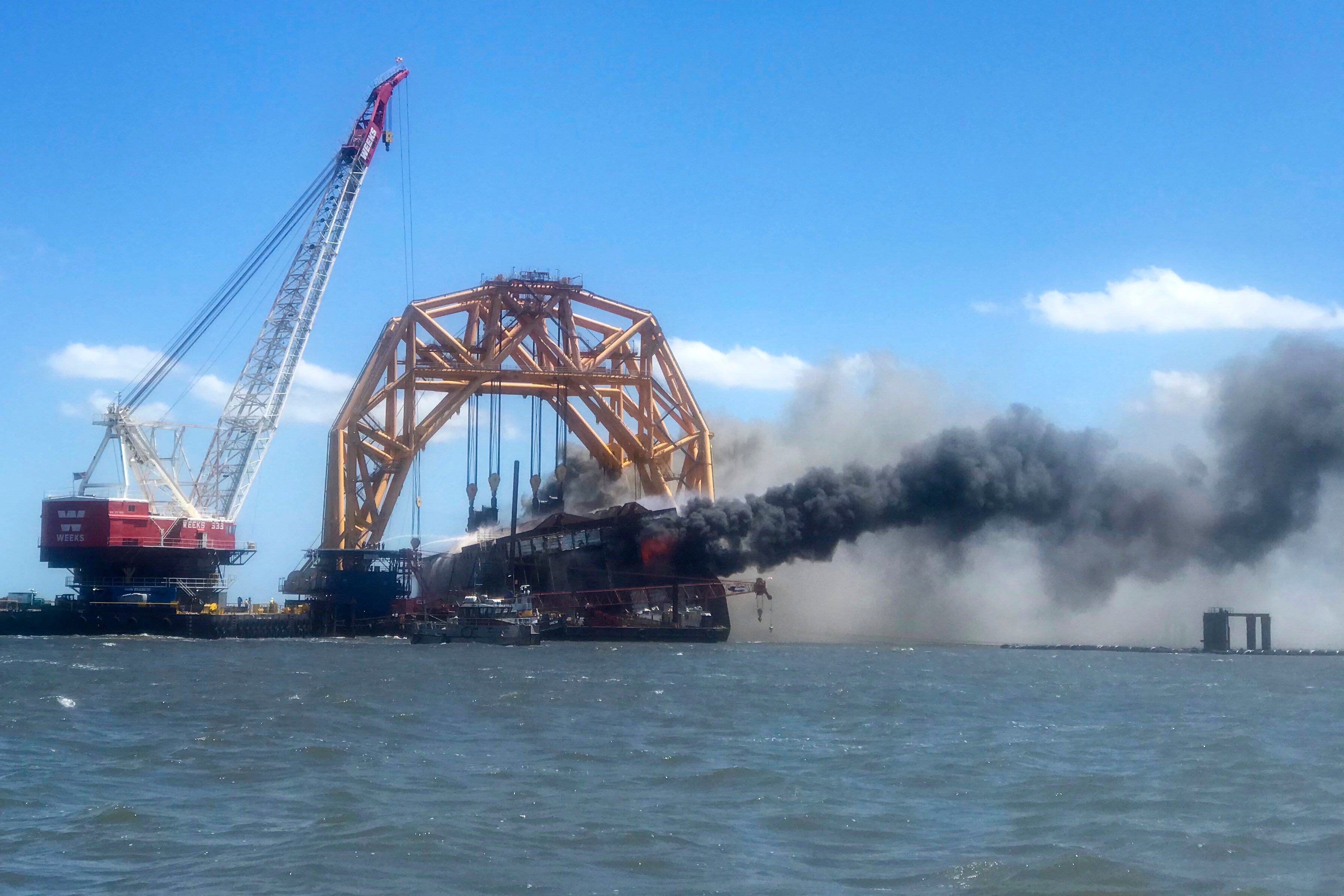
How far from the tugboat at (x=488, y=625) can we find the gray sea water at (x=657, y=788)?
21.8m

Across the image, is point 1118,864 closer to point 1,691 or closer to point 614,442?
point 1,691

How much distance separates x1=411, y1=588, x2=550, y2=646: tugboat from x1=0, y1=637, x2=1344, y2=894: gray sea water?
21.8 metres

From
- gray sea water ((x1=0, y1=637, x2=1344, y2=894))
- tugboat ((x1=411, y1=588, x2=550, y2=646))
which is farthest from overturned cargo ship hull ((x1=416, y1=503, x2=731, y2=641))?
gray sea water ((x1=0, y1=637, x2=1344, y2=894))

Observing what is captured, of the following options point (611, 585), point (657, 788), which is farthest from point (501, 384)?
point (657, 788)

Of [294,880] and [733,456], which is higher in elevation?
[733,456]

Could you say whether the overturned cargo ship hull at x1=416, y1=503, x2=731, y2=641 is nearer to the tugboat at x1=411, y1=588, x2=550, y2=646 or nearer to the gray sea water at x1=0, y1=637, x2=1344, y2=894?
the tugboat at x1=411, y1=588, x2=550, y2=646

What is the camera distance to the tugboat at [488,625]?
59.0 m

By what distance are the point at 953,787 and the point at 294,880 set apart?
10.1 meters

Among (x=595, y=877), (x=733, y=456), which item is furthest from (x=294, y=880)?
(x=733, y=456)

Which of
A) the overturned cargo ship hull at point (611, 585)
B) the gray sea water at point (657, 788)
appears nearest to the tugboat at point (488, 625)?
the overturned cargo ship hull at point (611, 585)

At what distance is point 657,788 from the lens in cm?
1925

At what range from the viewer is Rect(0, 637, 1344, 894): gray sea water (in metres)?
14.3

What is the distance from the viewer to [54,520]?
2665 inches

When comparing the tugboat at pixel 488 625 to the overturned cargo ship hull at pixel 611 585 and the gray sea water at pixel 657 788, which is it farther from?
the gray sea water at pixel 657 788
